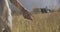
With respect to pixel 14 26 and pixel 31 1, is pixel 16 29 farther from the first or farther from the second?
pixel 31 1

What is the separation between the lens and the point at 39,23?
0.91 metres

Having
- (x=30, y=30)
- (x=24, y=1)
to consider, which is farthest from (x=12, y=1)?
(x=30, y=30)

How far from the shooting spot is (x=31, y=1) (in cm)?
92

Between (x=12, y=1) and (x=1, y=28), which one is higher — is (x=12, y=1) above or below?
above

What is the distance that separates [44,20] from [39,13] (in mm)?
52

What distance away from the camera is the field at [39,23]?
2.89 feet

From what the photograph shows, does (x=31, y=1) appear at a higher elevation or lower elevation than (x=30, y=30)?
higher

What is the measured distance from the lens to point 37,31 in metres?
0.90

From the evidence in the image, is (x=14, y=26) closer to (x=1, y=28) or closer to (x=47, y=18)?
Answer: (x=1, y=28)

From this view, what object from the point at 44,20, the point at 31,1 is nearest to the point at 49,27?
the point at 44,20

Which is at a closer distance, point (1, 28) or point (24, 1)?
point (1, 28)

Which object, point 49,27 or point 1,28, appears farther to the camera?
point 49,27

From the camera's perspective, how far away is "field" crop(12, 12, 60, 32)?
0.88 meters

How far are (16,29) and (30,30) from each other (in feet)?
0.27
